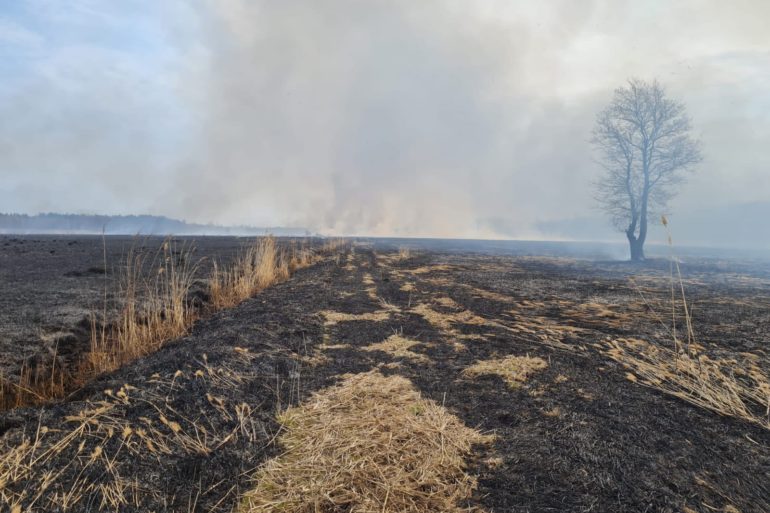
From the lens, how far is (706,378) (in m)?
4.68

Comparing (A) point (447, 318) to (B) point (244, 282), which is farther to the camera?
(B) point (244, 282)

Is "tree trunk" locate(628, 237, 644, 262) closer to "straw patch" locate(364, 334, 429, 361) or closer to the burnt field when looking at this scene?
the burnt field

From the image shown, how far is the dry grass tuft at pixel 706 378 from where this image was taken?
4062mm

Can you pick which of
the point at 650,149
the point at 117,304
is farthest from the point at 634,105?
the point at 117,304

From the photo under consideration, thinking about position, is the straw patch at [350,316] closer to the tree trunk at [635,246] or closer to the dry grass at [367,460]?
the dry grass at [367,460]

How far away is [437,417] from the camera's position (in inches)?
144

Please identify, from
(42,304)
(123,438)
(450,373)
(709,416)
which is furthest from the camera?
(42,304)

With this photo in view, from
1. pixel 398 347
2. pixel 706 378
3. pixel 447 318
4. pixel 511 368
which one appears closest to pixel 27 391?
pixel 398 347

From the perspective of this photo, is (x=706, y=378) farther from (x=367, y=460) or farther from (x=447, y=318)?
(x=447, y=318)

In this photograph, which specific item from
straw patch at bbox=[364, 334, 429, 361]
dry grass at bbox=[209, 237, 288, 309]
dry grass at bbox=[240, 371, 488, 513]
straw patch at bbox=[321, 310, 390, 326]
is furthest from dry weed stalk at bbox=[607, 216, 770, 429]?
dry grass at bbox=[209, 237, 288, 309]

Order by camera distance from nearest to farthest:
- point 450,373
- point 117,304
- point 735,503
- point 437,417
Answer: point 735,503 → point 437,417 → point 450,373 → point 117,304

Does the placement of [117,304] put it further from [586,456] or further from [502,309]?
[586,456]

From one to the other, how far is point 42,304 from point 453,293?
1071cm

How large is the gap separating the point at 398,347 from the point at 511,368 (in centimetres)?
186
